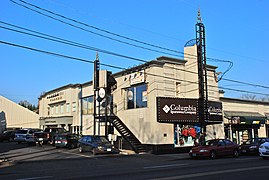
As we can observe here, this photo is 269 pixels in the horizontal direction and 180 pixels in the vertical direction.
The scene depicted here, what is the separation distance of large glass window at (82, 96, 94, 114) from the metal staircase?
6.49m

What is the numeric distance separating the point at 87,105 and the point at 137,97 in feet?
33.8

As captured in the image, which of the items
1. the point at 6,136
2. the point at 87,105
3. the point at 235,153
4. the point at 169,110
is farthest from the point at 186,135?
the point at 6,136

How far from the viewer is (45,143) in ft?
111

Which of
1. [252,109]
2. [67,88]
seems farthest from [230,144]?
[67,88]

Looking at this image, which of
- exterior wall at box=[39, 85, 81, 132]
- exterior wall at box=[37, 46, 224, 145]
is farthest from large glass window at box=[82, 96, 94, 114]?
exterior wall at box=[37, 46, 224, 145]

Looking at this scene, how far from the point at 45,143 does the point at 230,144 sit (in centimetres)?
2055

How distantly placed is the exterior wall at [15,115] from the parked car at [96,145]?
37.6m

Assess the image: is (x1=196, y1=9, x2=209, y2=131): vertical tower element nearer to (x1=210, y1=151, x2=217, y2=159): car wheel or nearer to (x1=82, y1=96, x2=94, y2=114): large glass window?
(x1=210, y1=151, x2=217, y2=159): car wheel

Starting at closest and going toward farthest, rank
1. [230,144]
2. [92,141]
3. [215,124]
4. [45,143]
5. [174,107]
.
→ [230,144] < [92,141] < [174,107] < [215,124] < [45,143]

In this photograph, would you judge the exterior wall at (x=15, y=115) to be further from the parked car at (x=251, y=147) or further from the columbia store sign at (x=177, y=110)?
the parked car at (x=251, y=147)

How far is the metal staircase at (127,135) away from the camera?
86.4ft

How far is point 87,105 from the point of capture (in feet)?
122

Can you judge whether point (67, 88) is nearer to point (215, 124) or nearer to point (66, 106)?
point (66, 106)

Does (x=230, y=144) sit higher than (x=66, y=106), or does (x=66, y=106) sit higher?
(x=66, y=106)
